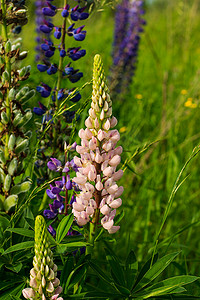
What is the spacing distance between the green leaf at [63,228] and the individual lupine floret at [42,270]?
18cm

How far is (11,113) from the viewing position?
1.36 metres

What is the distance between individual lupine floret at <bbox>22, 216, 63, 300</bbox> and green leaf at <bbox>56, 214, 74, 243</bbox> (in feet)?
0.60

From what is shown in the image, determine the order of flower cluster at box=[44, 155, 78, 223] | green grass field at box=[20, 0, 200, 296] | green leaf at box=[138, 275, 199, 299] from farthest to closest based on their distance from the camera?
1. green grass field at box=[20, 0, 200, 296]
2. flower cluster at box=[44, 155, 78, 223]
3. green leaf at box=[138, 275, 199, 299]

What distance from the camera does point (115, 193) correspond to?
1.13m

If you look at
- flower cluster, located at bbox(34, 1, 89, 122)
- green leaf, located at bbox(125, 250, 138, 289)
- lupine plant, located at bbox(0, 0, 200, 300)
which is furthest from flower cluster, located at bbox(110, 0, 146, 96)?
green leaf, located at bbox(125, 250, 138, 289)

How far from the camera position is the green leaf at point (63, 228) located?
44.3 inches

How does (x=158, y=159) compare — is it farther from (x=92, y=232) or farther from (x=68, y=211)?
(x=92, y=232)

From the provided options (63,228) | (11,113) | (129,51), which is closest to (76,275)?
(63,228)

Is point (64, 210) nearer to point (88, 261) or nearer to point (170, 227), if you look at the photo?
point (88, 261)

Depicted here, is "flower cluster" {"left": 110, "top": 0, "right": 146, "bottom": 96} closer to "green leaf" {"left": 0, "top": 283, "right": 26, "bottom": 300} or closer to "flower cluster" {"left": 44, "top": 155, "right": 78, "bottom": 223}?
"flower cluster" {"left": 44, "top": 155, "right": 78, "bottom": 223}

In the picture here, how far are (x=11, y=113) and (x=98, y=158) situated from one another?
1.51 feet

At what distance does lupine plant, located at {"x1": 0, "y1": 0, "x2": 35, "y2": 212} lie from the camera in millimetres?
1329

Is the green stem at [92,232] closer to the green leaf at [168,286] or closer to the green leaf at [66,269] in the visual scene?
the green leaf at [66,269]

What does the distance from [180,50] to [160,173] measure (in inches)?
152
